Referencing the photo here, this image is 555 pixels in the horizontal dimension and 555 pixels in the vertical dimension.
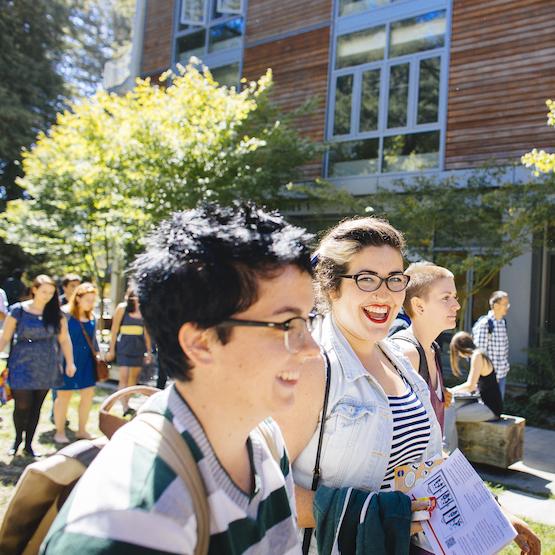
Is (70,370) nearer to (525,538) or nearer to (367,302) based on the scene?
(367,302)

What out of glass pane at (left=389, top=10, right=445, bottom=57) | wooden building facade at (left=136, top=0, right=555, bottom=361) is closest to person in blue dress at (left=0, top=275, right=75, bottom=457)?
wooden building facade at (left=136, top=0, right=555, bottom=361)

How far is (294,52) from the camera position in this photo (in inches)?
565

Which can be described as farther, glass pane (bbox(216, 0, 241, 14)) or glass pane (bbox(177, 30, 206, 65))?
glass pane (bbox(177, 30, 206, 65))

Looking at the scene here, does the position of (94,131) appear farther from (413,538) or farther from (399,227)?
(413,538)

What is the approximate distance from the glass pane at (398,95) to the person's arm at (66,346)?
8.91m

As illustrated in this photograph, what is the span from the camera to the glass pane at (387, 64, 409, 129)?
1266 centimetres

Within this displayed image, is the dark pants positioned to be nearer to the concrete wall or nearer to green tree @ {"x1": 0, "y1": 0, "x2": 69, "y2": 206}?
the concrete wall

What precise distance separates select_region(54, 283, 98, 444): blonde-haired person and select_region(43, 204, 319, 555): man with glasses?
5827 mm

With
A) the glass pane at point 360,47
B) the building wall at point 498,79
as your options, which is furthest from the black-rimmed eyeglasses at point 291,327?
the glass pane at point 360,47

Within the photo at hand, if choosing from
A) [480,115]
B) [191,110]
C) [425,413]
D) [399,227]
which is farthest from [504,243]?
[425,413]

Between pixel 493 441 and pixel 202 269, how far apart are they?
5.64 meters

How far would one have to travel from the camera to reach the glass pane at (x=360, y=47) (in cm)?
1303

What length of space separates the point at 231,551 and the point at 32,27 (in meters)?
29.8

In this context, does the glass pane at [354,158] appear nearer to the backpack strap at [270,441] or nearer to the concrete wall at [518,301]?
the concrete wall at [518,301]
